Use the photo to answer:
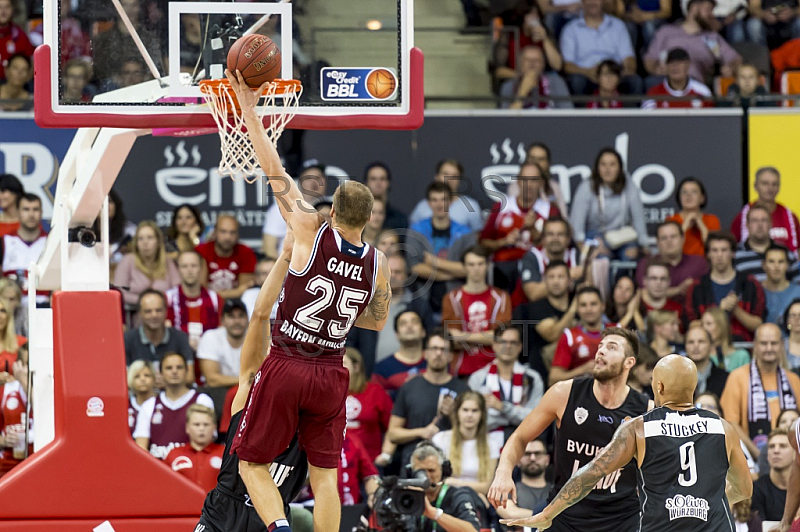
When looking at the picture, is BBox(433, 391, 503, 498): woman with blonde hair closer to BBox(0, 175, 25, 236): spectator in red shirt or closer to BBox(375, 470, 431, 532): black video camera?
BBox(375, 470, 431, 532): black video camera

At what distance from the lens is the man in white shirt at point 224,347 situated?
11391 millimetres

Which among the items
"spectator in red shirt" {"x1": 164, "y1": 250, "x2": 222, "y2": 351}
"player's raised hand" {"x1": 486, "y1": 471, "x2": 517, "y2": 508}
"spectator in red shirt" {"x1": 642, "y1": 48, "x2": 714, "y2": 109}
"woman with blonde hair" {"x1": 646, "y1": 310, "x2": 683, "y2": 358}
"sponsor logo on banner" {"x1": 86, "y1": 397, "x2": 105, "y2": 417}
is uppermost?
"spectator in red shirt" {"x1": 642, "y1": 48, "x2": 714, "y2": 109}

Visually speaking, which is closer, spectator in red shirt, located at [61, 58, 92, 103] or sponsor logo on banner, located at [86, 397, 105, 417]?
spectator in red shirt, located at [61, 58, 92, 103]

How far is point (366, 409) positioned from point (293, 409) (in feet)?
14.7

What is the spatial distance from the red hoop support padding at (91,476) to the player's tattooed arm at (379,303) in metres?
1.67

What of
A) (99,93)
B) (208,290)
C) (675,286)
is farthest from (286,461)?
(675,286)

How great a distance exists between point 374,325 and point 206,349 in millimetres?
4701

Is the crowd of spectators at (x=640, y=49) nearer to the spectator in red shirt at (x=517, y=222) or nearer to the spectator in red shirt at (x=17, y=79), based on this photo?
the spectator in red shirt at (x=517, y=222)

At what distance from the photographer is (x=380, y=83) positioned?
7.69m

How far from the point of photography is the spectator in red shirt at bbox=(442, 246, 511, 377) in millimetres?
11719

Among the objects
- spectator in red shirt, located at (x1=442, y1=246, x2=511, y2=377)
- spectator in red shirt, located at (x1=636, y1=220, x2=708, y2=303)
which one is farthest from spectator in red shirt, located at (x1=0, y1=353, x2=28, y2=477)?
spectator in red shirt, located at (x1=636, y1=220, x2=708, y2=303)

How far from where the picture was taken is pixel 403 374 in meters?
11.6

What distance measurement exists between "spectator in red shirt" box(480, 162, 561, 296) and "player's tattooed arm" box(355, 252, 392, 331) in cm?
555

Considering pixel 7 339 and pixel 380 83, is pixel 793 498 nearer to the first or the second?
pixel 380 83
